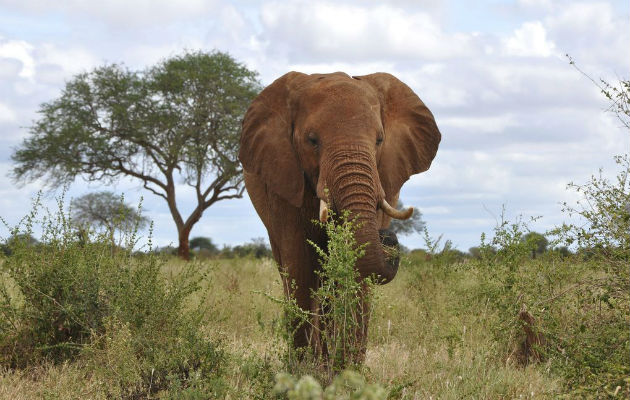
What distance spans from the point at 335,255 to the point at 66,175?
2787cm

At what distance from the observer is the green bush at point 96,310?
5.88 meters

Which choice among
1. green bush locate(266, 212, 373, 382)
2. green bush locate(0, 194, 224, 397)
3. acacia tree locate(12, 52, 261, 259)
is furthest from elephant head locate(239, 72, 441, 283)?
acacia tree locate(12, 52, 261, 259)

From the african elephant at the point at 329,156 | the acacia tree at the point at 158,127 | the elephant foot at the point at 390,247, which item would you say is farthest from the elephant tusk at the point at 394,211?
the acacia tree at the point at 158,127

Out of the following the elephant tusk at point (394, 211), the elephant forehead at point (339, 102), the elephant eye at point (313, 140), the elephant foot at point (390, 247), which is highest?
the elephant forehead at point (339, 102)

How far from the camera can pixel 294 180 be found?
6.26 metres

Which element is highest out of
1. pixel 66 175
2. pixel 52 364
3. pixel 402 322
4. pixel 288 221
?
pixel 66 175

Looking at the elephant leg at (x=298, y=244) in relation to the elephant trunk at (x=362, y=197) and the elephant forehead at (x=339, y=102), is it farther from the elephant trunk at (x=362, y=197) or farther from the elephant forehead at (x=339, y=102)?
the elephant forehead at (x=339, y=102)

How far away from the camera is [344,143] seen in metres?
5.74

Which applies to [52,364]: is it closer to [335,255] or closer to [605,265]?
[335,255]

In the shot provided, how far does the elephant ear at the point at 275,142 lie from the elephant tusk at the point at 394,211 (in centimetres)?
71

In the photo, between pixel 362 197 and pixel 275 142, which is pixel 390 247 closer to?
pixel 362 197

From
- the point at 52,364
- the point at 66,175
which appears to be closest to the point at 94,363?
the point at 52,364

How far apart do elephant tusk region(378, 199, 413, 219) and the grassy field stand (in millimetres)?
614

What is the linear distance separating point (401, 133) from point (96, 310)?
311 centimetres
